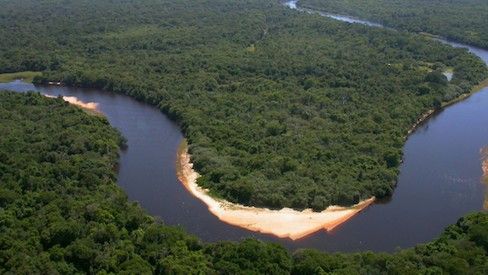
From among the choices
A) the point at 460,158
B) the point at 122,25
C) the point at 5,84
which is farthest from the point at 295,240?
the point at 122,25

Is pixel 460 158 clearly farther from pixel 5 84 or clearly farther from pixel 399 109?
pixel 5 84

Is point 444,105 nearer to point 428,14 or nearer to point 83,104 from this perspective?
point 83,104

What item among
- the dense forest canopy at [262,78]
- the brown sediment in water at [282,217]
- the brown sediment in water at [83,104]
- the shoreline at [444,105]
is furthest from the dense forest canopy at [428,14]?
the brown sediment in water at [282,217]

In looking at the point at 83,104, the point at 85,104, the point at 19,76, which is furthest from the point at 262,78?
the point at 19,76

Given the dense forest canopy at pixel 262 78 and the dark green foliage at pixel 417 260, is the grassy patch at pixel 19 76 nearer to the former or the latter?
the dense forest canopy at pixel 262 78

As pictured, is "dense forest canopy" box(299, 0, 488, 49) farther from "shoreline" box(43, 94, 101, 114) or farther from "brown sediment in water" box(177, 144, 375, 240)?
"brown sediment in water" box(177, 144, 375, 240)

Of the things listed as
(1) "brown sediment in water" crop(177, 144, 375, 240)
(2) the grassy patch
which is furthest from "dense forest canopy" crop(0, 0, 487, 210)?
(2) the grassy patch

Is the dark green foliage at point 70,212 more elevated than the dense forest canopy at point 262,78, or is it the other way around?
the dense forest canopy at point 262,78
